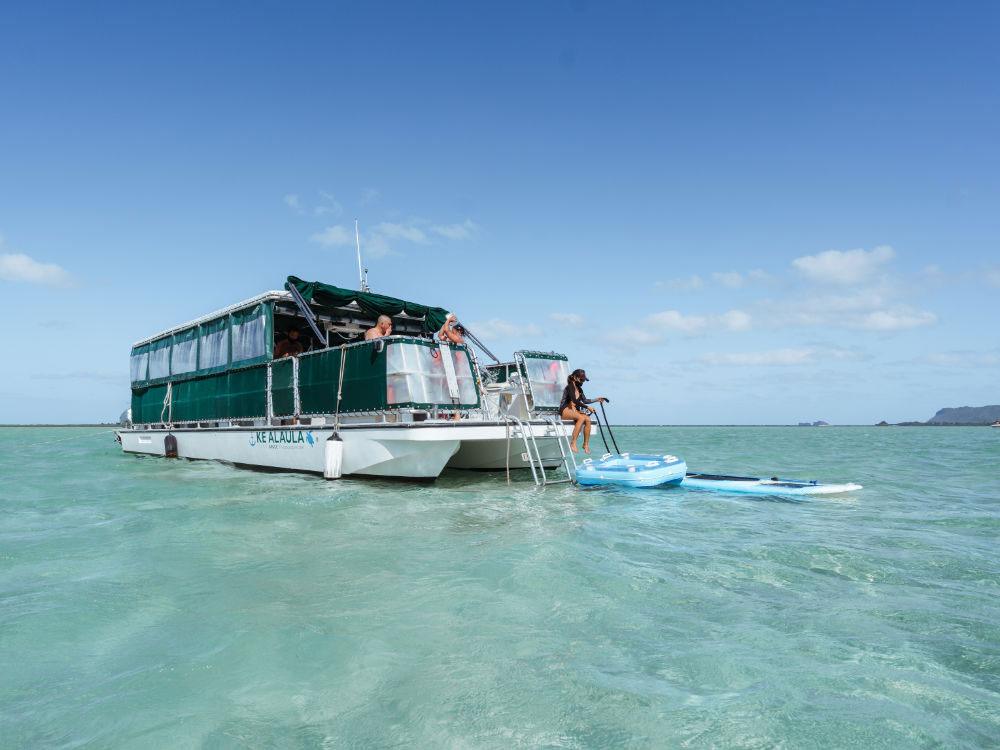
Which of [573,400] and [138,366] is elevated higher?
[138,366]

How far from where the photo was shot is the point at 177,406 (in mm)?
18844

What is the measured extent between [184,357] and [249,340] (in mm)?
4614

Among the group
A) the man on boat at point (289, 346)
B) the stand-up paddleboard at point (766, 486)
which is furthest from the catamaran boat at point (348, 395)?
the stand-up paddleboard at point (766, 486)

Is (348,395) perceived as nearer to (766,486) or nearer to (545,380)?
(545,380)

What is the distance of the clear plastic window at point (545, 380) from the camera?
14383 millimetres

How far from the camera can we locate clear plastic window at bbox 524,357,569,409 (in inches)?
566

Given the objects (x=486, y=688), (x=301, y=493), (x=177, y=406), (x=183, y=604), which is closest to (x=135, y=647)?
(x=183, y=604)

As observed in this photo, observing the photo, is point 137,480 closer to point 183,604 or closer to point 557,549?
point 183,604

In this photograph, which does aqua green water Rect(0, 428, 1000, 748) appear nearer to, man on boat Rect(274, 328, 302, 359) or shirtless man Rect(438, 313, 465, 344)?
shirtless man Rect(438, 313, 465, 344)

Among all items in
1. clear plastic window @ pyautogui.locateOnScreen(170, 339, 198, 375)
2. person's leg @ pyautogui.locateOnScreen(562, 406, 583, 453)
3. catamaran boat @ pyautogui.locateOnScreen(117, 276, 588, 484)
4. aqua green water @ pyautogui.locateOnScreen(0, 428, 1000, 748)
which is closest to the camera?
aqua green water @ pyautogui.locateOnScreen(0, 428, 1000, 748)

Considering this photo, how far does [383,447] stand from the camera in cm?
1191

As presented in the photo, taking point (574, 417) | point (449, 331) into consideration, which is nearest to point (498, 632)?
point (574, 417)

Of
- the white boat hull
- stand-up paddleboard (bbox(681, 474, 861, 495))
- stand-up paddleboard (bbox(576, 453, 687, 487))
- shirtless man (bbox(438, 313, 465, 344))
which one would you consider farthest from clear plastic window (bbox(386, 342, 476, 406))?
stand-up paddleboard (bbox(681, 474, 861, 495))

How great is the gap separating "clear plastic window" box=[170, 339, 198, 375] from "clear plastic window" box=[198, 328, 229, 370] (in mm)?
407
